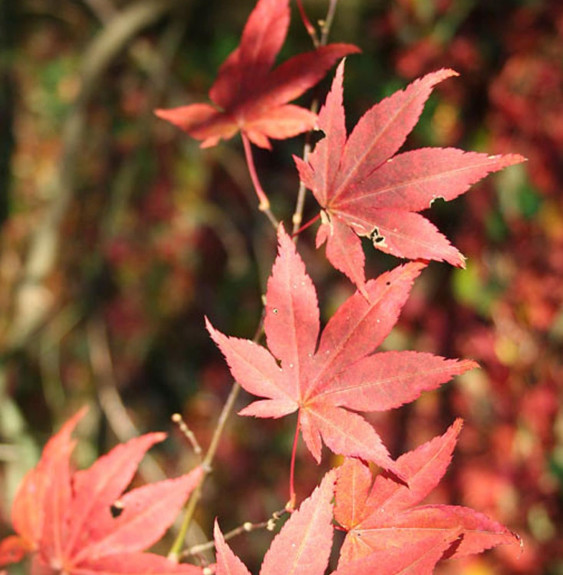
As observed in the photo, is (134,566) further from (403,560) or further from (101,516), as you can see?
(403,560)

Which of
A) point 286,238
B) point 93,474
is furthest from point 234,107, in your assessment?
point 93,474

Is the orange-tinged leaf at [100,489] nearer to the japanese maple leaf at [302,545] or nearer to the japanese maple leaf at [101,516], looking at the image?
the japanese maple leaf at [101,516]

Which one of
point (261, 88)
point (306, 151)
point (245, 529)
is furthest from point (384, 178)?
point (245, 529)

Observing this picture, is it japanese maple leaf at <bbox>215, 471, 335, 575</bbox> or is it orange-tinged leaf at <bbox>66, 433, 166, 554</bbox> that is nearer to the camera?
japanese maple leaf at <bbox>215, 471, 335, 575</bbox>

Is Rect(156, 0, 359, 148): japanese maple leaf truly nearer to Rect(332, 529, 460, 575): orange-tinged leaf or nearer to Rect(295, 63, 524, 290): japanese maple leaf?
Rect(295, 63, 524, 290): japanese maple leaf

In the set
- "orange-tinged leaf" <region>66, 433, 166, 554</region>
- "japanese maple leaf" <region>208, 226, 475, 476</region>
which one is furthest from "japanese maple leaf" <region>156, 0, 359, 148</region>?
"orange-tinged leaf" <region>66, 433, 166, 554</region>

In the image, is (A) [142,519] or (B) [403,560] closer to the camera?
(B) [403,560]

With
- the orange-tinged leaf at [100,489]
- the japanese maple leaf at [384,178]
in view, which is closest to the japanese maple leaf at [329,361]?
the japanese maple leaf at [384,178]
